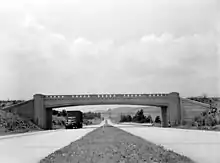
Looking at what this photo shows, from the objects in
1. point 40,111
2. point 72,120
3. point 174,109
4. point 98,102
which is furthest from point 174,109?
point 40,111

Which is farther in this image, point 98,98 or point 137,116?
point 137,116

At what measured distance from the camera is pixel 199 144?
17.3 meters

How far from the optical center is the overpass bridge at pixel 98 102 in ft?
231

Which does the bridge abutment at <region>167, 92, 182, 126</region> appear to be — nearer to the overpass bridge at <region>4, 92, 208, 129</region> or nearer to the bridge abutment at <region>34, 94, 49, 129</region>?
the overpass bridge at <region>4, 92, 208, 129</region>

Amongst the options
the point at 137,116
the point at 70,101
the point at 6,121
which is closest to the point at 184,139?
the point at 6,121

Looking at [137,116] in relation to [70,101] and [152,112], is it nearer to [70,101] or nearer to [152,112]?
[152,112]

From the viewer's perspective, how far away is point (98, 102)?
72750 millimetres

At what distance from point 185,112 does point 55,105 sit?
2614cm

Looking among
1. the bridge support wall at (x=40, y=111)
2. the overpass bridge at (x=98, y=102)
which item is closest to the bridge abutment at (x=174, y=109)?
the overpass bridge at (x=98, y=102)

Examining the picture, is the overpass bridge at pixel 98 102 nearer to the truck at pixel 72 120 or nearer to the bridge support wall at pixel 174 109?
the bridge support wall at pixel 174 109

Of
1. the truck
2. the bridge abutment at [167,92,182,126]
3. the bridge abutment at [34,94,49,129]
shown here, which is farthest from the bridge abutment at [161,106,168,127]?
the bridge abutment at [34,94,49,129]

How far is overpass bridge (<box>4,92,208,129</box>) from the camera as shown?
231ft

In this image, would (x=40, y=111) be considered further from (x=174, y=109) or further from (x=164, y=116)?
(x=174, y=109)

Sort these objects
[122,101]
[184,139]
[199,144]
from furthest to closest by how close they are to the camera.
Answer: [122,101]
[184,139]
[199,144]
